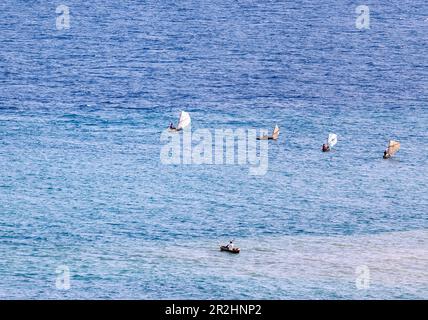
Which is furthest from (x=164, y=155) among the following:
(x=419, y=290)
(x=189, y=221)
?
(x=419, y=290)

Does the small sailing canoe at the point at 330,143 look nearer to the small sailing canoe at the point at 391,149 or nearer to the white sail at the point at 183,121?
the small sailing canoe at the point at 391,149

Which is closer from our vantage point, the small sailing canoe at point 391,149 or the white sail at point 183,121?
the small sailing canoe at point 391,149

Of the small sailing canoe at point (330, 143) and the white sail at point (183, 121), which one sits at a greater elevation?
the white sail at point (183, 121)

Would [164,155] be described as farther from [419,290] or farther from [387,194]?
[419,290]

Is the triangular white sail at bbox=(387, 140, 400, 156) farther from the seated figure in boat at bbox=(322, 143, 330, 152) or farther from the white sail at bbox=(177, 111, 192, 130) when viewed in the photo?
the white sail at bbox=(177, 111, 192, 130)

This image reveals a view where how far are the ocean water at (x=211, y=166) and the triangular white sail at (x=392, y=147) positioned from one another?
0.78 m

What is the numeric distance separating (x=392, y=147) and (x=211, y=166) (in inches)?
656

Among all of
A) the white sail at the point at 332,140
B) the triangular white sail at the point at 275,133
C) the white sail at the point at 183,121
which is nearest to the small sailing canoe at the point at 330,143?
the white sail at the point at 332,140

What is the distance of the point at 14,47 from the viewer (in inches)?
6097

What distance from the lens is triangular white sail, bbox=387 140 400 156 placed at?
110562mm

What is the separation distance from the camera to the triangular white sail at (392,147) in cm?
11056

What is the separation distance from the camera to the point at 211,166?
105062 millimetres

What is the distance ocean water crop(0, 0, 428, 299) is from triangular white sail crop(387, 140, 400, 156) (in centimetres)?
78
